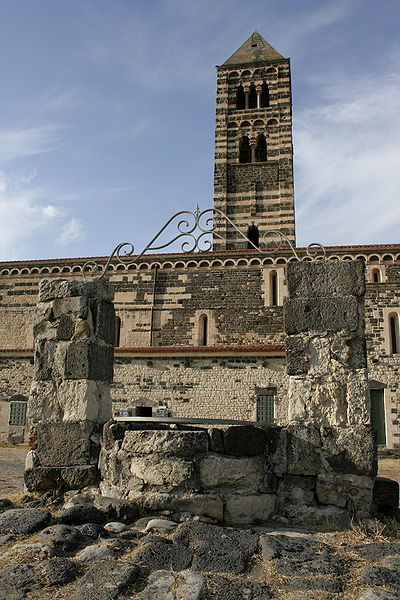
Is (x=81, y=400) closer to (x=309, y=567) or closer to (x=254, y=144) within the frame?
(x=309, y=567)

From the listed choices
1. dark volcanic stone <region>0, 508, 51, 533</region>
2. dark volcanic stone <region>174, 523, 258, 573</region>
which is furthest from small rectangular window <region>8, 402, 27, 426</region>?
dark volcanic stone <region>174, 523, 258, 573</region>

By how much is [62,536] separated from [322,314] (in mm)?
3023

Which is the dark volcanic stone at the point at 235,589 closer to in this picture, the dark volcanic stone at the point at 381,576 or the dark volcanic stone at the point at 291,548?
the dark volcanic stone at the point at 291,548

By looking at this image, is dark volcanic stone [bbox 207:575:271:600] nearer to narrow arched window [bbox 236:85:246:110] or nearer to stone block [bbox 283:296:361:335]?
stone block [bbox 283:296:361:335]

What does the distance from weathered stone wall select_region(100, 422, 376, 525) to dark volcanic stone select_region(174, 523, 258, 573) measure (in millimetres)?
435

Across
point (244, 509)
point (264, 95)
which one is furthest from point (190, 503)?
point (264, 95)

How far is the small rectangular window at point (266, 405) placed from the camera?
53.5ft

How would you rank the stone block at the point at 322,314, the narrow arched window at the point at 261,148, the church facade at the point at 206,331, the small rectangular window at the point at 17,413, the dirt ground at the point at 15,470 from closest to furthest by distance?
the stone block at the point at 322,314, the dirt ground at the point at 15,470, the church facade at the point at 206,331, the small rectangular window at the point at 17,413, the narrow arched window at the point at 261,148

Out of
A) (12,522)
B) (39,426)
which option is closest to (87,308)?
(39,426)

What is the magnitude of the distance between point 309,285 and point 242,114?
979 inches

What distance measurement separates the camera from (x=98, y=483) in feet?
16.6

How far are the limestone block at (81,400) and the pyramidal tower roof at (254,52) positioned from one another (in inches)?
1086

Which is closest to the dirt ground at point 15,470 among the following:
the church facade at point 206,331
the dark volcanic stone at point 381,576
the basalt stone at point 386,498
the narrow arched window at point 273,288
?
the church facade at point 206,331

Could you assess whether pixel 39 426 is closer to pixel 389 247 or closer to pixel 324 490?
pixel 324 490
